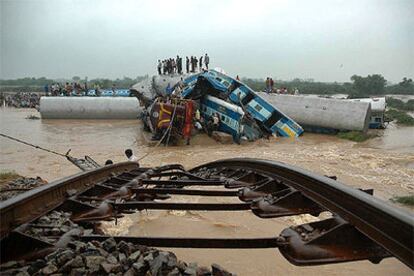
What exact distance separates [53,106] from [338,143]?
20747 mm

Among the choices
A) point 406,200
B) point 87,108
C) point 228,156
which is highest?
point 87,108

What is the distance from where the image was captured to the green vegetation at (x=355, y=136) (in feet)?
68.7

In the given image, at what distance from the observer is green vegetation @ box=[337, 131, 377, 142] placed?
21.0 metres

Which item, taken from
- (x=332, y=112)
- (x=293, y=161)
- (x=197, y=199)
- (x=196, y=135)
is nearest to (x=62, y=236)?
(x=197, y=199)

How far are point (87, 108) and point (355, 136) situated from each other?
19.1 m

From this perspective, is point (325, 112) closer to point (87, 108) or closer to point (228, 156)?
point (228, 156)

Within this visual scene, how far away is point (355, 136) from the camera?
21.3 metres

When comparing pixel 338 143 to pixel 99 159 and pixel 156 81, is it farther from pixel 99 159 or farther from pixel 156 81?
pixel 156 81

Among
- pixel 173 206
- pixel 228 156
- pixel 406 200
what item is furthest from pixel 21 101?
pixel 173 206

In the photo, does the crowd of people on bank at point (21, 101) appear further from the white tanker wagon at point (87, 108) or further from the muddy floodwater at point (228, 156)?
the muddy floodwater at point (228, 156)

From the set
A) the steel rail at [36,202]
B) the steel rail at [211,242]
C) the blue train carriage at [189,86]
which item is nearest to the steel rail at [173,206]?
the steel rail at [36,202]

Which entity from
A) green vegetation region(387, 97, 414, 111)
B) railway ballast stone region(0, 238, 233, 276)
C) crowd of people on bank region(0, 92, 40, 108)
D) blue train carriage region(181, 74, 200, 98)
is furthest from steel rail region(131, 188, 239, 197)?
green vegetation region(387, 97, 414, 111)

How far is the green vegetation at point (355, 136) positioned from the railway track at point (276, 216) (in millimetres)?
18316

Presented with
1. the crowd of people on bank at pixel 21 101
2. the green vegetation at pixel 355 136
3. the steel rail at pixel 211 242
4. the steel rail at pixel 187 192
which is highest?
the steel rail at pixel 211 242
